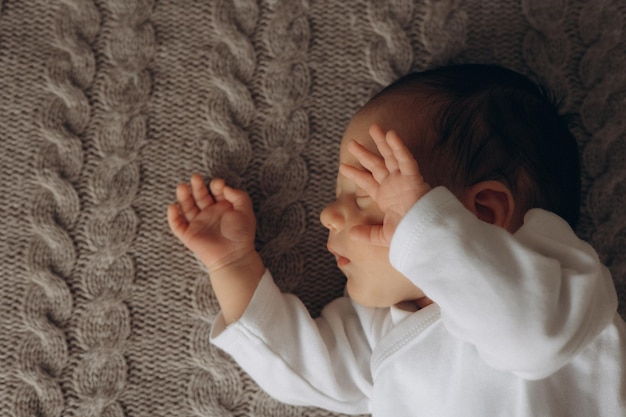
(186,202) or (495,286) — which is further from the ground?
(495,286)

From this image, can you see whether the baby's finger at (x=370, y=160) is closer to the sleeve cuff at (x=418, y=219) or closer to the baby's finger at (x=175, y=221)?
the sleeve cuff at (x=418, y=219)

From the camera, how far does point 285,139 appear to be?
1.06 m

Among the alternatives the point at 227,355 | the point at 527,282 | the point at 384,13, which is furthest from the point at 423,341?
the point at 384,13

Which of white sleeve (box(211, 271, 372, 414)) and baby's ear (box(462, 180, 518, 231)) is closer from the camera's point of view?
baby's ear (box(462, 180, 518, 231))

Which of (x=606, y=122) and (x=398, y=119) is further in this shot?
(x=606, y=122)

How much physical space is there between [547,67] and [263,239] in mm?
555

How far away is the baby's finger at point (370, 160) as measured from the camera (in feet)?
2.68

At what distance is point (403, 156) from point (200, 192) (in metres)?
0.38

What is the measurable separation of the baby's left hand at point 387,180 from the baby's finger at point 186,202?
292 mm

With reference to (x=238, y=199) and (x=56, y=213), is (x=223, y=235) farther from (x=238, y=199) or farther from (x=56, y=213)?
(x=56, y=213)

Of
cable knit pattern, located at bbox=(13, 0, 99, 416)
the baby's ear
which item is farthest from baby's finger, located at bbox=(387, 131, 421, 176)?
cable knit pattern, located at bbox=(13, 0, 99, 416)

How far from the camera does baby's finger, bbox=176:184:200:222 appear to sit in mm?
1018

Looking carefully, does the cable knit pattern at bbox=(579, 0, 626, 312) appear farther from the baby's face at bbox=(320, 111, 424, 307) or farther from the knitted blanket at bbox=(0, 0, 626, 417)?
the baby's face at bbox=(320, 111, 424, 307)

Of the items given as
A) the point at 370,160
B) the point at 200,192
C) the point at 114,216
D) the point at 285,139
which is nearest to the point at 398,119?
the point at 370,160
